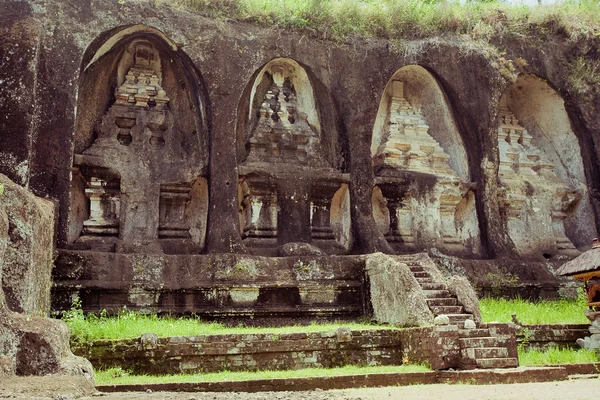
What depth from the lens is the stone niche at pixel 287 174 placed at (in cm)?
1198

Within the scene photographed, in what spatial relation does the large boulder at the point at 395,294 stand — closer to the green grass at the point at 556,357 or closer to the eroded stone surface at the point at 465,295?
the eroded stone surface at the point at 465,295

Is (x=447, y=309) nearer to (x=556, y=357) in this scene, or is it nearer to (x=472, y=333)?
(x=472, y=333)

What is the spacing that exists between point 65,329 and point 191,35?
693cm

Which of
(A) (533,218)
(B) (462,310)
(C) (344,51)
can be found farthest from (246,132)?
(A) (533,218)

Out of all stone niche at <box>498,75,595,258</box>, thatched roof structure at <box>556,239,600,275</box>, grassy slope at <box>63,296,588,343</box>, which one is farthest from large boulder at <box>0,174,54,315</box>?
stone niche at <box>498,75,595,258</box>

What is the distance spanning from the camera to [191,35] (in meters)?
Result: 11.8

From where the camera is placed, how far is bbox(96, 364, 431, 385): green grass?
7.31m

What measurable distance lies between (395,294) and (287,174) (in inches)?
131

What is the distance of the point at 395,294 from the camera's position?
9.85m

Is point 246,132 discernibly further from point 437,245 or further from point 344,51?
point 437,245

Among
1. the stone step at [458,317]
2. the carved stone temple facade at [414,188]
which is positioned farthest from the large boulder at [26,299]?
the carved stone temple facade at [414,188]

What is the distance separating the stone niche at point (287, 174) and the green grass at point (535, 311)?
2.81 meters

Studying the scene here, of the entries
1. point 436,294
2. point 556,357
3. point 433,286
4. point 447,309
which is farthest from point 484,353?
point 433,286

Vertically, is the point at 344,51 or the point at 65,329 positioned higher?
the point at 344,51
